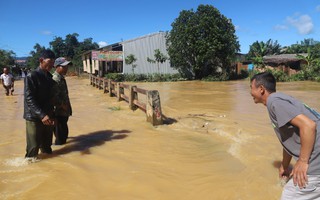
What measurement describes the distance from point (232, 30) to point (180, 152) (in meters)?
26.6

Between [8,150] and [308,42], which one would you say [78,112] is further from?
[308,42]

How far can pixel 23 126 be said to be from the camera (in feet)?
26.6

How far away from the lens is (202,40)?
28.6 m

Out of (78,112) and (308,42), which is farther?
(308,42)

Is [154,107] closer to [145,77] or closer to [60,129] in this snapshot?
[60,129]

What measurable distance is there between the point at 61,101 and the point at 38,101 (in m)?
1.02

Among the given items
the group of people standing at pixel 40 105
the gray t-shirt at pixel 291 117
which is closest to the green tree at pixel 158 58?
the group of people standing at pixel 40 105

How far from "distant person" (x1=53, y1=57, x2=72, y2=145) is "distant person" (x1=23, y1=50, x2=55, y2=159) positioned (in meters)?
0.56

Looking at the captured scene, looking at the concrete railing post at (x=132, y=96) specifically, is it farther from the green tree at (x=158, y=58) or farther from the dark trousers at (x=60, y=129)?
the green tree at (x=158, y=58)

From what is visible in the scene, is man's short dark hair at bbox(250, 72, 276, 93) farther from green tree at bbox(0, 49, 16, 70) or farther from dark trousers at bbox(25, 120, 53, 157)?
green tree at bbox(0, 49, 16, 70)

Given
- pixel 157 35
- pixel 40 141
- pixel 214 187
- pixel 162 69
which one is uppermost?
pixel 157 35

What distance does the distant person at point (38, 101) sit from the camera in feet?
15.1

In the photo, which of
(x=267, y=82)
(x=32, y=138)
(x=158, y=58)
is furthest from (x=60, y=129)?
(x=158, y=58)

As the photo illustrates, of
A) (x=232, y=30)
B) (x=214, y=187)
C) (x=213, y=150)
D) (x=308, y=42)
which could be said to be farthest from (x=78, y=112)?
(x=308, y=42)
